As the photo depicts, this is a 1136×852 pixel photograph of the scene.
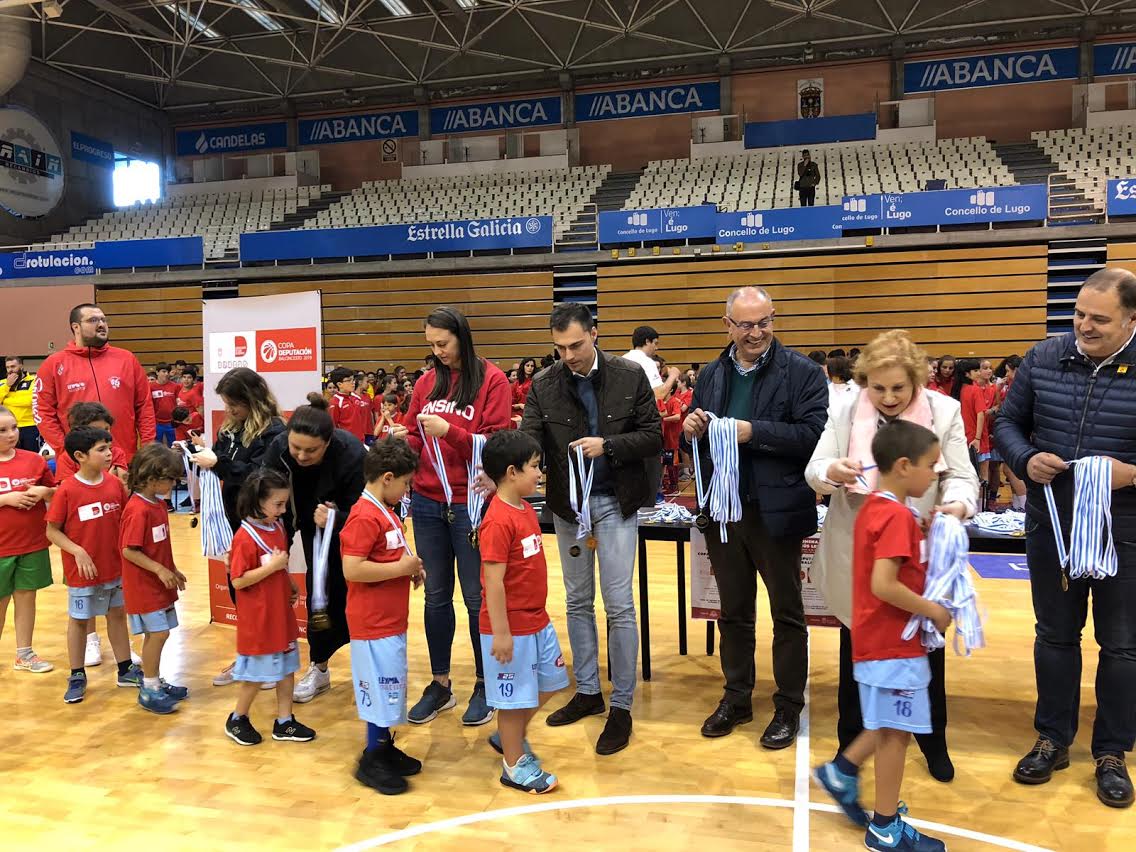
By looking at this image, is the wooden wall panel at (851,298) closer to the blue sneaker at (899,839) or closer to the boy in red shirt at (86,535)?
the boy in red shirt at (86,535)

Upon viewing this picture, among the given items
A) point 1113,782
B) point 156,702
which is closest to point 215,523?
point 156,702

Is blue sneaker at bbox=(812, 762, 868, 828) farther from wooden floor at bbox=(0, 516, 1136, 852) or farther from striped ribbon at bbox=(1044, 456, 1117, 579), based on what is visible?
striped ribbon at bbox=(1044, 456, 1117, 579)

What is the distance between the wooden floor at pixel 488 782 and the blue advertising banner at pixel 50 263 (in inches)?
536

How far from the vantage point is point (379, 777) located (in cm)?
283

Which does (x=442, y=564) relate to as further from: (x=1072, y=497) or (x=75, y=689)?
(x=1072, y=497)

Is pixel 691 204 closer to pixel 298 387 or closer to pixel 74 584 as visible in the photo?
pixel 298 387

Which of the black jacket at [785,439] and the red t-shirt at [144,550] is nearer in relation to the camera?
the black jacket at [785,439]

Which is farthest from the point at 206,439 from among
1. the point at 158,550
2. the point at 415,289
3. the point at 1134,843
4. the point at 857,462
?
the point at 415,289

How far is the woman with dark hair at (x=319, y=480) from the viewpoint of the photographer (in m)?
3.13

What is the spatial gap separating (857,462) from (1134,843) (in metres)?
1.35

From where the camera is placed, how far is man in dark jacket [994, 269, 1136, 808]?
2602 mm

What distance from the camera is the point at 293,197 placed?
58.0 feet

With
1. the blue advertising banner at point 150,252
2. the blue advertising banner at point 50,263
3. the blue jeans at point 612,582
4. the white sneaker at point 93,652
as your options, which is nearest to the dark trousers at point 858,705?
the blue jeans at point 612,582

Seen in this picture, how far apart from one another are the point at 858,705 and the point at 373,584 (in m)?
1.80
